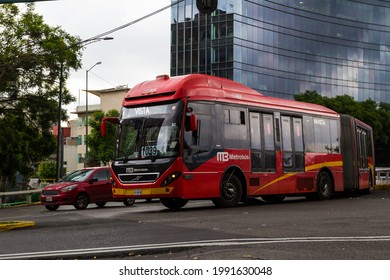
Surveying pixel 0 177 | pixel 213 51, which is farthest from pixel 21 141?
pixel 213 51

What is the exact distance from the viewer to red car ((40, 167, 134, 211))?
818 inches

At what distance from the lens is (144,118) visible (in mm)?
15711

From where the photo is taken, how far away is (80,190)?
2112cm

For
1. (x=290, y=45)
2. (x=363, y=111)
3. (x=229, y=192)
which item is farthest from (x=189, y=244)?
(x=290, y=45)

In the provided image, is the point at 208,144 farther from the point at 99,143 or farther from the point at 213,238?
the point at 99,143

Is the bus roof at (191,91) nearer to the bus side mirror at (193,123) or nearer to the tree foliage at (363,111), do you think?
the bus side mirror at (193,123)

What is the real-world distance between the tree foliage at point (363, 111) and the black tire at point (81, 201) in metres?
55.2

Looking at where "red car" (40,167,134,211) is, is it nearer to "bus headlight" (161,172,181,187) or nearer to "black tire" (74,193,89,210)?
"black tire" (74,193,89,210)

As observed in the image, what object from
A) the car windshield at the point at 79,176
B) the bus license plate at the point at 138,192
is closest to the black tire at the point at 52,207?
the car windshield at the point at 79,176

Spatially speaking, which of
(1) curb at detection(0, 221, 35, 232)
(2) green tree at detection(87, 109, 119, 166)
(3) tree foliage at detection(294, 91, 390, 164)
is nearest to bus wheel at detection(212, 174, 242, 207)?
(1) curb at detection(0, 221, 35, 232)

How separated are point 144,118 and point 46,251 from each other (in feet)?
26.9

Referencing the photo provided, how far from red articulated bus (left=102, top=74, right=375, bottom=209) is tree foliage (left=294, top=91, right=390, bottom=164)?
181 feet
